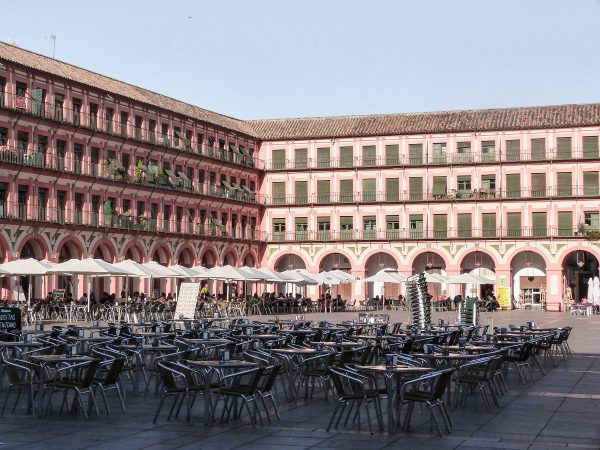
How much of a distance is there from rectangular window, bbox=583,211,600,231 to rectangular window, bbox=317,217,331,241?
682 inches

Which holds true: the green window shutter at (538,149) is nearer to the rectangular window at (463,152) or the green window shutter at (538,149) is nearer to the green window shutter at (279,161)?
the rectangular window at (463,152)

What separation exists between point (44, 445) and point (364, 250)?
206ft

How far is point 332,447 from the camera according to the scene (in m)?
11.9

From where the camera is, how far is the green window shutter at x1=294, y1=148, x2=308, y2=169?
75.7m

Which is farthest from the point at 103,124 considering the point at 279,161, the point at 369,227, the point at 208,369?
the point at 208,369

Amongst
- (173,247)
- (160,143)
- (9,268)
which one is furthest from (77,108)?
(9,268)

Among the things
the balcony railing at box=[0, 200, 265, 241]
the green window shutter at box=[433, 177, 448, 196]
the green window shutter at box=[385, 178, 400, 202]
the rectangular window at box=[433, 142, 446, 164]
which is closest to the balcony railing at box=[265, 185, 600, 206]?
the green window shutter at box=[385, 178, 400, 202]

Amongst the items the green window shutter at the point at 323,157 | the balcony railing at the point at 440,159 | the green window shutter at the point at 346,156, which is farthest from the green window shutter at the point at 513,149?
Result: the green window shutter at the point at 323,157

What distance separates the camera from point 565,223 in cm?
7056

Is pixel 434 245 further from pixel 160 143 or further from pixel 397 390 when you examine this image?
pixel 397 390

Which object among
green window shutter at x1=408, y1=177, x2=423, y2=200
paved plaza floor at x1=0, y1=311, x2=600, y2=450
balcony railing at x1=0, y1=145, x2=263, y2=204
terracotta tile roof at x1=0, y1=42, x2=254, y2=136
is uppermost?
terracotta tile roof at x1=0, y1=42, x2=254, y2=136

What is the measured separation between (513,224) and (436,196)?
5.51 metres

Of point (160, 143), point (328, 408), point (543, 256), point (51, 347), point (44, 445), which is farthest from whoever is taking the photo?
point (543, 256)

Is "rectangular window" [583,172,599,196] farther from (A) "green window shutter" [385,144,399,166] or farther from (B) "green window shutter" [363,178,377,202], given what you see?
(B) "green window shutter" [363,178,377,202]
